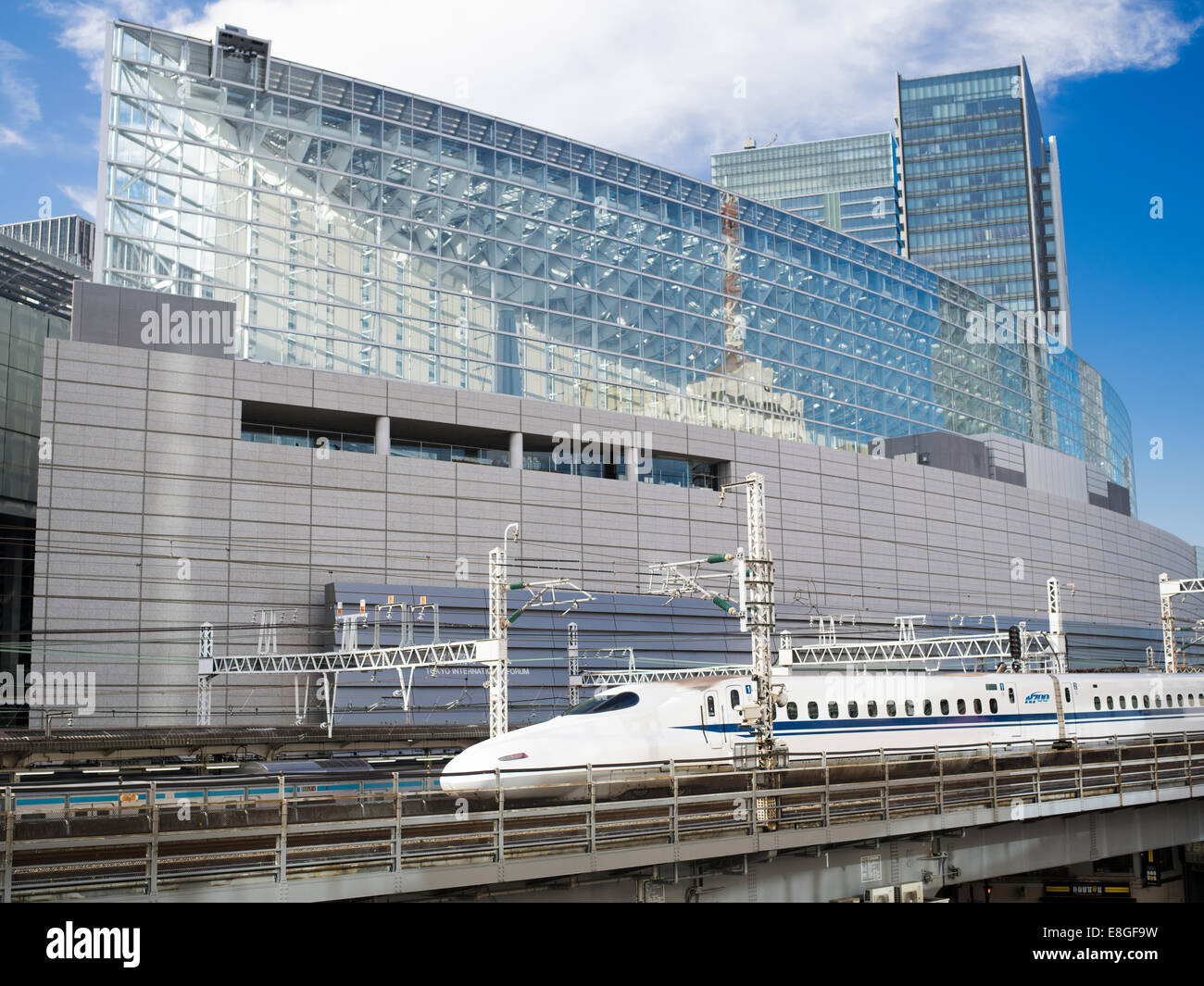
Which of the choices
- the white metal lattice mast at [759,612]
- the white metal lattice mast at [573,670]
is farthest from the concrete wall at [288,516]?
the white metal lattice mast at [759,612]

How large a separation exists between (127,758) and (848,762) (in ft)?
88.6

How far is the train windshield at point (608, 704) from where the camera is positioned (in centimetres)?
2556

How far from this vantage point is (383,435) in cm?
6084

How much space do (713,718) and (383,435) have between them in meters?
37.6

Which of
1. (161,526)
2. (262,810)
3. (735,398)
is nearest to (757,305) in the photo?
(735,398)

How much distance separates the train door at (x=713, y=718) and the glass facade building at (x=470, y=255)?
40282 millimetres

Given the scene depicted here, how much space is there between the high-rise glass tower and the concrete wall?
5073 inches

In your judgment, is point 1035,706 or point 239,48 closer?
point 1035,706

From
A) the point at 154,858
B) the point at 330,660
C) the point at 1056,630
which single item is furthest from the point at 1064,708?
the point at 154,858
